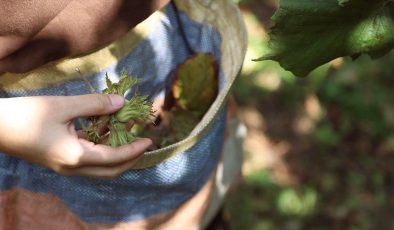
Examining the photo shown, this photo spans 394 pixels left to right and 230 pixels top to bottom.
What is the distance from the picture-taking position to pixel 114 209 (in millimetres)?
1061

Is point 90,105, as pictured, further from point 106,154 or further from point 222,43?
point 222,43

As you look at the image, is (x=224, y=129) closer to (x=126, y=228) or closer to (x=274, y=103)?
(x=126, y=228)

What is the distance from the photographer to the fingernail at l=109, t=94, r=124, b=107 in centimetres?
88

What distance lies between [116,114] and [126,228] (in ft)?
0.88

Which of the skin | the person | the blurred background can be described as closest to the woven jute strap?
the person

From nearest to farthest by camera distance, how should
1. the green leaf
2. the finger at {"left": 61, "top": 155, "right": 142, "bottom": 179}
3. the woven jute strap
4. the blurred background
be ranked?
the green leaf, the finger at {"left": 61, "top": 155, "right": 142, "bottom": 179}, the woven jute strap, the blurred background

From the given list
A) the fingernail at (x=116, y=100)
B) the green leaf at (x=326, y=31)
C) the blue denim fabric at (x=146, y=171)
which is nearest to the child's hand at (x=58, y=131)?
the fingernail at (x=116, y=100)

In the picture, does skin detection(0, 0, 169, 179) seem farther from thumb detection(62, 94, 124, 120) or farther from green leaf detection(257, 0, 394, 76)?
green leaf detection(257, 0, 394, 76)

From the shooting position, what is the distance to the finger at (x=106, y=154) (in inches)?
34.5

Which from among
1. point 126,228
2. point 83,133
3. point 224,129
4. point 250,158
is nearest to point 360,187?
point 250,158

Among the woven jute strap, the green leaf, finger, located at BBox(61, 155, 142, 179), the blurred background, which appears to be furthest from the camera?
the blurred background

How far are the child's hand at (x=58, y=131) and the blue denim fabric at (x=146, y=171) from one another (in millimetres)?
113

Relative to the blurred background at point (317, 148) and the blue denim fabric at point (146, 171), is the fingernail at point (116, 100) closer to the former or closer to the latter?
the blue denim fabric at point (146, 171)

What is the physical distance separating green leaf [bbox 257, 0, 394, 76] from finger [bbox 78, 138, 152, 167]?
0.78ft
